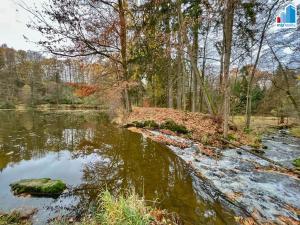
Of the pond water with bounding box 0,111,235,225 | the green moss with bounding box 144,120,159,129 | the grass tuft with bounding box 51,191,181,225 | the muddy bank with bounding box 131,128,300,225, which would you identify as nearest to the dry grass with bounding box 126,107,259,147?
the green moss with bounding box 144,120,159,129

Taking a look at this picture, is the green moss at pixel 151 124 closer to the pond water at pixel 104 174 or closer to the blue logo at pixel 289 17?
the pond water at pixel 104 174

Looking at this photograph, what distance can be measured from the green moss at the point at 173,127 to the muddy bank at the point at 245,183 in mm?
1677

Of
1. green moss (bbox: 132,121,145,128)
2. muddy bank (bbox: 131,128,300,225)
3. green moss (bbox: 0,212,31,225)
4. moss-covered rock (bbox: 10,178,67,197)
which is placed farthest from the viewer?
green moss (bbox: 132,121,145,128)

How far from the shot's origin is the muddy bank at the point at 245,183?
3908 millimetres

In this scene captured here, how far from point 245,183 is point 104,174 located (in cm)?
331

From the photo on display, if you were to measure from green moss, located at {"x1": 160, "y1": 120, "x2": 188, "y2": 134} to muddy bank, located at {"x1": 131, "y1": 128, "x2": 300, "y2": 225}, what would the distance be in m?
1.68

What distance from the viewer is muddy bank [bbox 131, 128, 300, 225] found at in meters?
3.91

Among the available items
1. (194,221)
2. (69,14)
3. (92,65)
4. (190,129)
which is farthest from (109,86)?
(194,221)

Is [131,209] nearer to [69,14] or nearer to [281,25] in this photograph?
[69,14]

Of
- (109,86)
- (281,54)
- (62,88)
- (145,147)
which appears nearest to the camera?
(145,147)

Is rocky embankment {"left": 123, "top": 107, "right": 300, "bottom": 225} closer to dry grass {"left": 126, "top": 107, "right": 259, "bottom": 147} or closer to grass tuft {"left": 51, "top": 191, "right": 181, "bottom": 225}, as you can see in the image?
dry grass {"left": 126, "top": 107, "right": 259, "bottom": 147}

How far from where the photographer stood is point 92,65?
1234 centimetres

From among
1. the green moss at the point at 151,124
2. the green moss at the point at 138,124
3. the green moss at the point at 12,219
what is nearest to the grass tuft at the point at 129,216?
the green moss at the point at 12,219

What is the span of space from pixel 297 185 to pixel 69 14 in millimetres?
9633
